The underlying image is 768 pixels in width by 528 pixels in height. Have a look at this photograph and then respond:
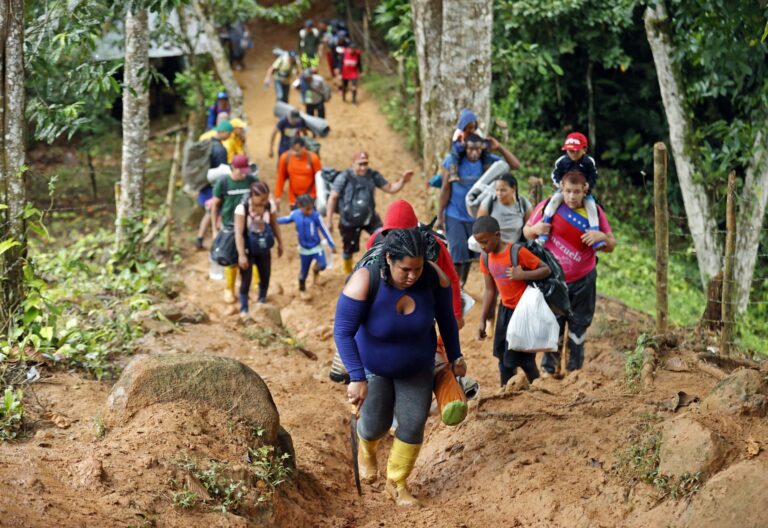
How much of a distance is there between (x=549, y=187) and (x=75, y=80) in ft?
32.5

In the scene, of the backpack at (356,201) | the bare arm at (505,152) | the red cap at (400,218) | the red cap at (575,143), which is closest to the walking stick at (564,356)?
the red cap at (575,143)

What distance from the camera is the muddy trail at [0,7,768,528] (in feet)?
16.8

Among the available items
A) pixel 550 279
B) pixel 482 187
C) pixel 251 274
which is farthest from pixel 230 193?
pixel 550 279

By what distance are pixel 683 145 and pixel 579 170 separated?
15.4 feet

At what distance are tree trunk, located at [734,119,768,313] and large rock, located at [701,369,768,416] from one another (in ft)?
21.0

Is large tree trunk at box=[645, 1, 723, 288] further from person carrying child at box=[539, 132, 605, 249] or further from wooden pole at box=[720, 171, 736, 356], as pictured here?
person carrying child at box=[539, 132, 605, 249]

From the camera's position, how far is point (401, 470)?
614cm

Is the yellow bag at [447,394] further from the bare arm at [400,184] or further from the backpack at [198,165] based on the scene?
the backpack at [198,165]

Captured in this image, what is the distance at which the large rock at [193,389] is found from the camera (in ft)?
19.8

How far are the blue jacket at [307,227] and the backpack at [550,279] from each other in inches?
184

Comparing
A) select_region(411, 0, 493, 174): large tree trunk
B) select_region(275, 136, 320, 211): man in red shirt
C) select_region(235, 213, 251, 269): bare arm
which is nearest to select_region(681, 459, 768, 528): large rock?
select_region(235, 213, 251, 269): bare arm

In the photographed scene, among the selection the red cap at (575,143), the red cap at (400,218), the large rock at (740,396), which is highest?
the red cap at (575,143)

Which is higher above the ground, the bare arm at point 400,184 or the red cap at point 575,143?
the red cap at point 575,143

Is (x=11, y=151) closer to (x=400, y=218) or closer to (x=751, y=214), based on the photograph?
(x=400, y=218)
